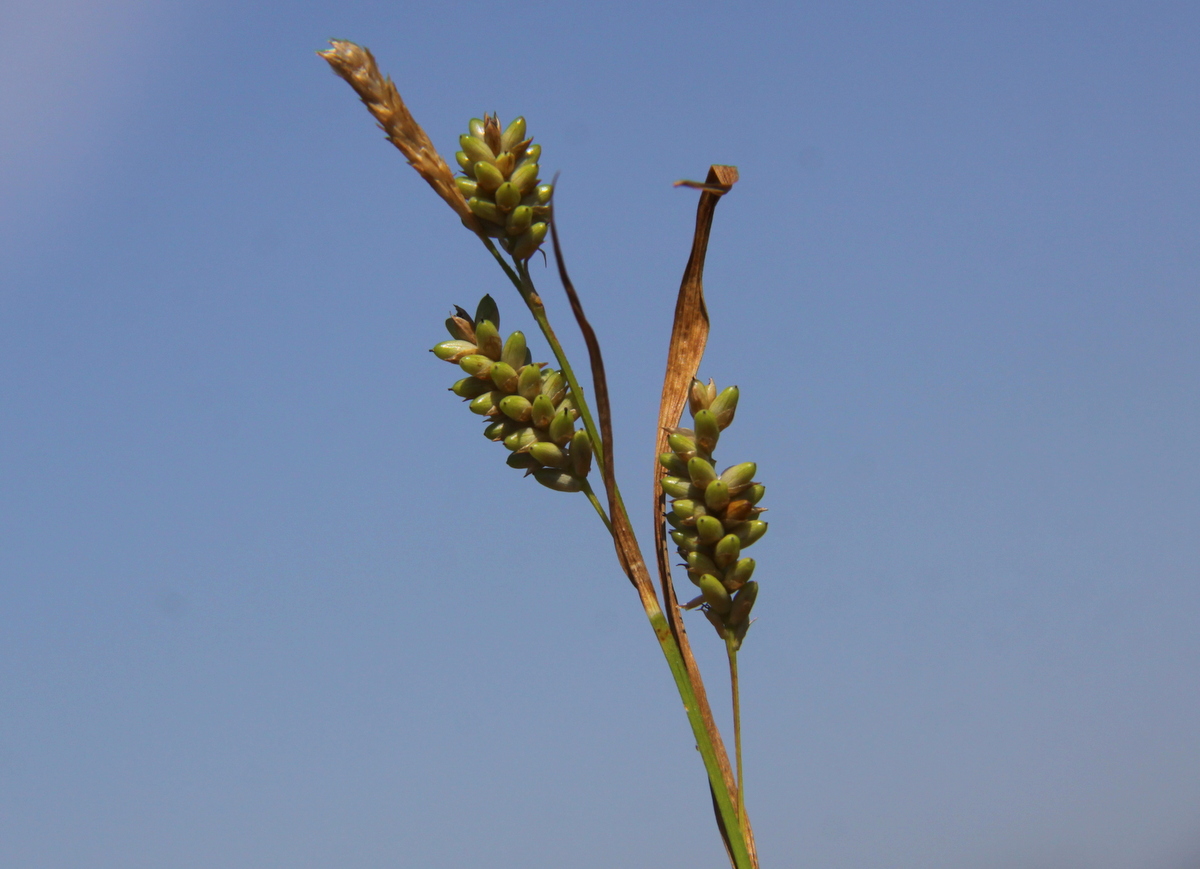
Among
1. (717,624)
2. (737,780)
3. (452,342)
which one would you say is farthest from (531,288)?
(737,780)

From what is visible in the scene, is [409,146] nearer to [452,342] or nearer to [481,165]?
[481,165]

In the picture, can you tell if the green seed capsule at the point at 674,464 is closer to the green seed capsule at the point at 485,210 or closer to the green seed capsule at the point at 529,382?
the green seed capsule at the point at 529,382

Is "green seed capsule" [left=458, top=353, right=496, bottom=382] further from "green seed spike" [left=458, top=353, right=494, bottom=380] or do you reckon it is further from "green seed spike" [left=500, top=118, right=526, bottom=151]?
"green seed spike" [left=500, top=118, right=526, bottom=151]

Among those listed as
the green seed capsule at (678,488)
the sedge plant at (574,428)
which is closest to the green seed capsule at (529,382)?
the sedge plant at (574,428)

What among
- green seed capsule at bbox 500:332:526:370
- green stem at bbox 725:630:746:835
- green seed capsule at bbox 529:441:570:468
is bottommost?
green stem at bbox 725:630:746:835

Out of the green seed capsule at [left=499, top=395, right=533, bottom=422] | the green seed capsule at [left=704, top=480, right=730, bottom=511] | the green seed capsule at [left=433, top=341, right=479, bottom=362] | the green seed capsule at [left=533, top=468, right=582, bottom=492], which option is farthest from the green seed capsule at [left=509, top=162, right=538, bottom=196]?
the green seed capsule at [left=704, top=480, right=730, bottom=511]

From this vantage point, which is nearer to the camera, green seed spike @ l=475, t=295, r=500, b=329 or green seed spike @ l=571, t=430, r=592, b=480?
green seed spike @ l=571, t=430, r=592, b=480
